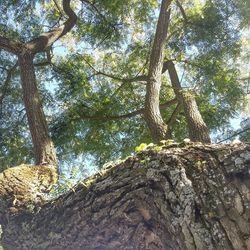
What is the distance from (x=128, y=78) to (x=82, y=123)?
160 cm

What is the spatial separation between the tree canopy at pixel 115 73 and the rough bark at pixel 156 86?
1.32 metres

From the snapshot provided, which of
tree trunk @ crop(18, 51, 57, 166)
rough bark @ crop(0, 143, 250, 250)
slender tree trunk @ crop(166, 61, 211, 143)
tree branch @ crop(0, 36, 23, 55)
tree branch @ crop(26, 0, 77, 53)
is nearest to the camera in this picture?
rough bark @ crop(0, 143, 250, 250)

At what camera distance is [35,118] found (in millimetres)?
5492

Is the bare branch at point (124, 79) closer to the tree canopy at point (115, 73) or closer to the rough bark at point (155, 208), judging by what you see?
the tree canopy at point (115, 73)

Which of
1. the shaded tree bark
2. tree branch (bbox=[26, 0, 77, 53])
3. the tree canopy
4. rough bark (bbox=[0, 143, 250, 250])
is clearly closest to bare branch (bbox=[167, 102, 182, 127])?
the tree canopy

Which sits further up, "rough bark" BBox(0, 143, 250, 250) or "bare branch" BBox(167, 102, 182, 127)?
"bare branch" BBox(167, 102, 182, 127)

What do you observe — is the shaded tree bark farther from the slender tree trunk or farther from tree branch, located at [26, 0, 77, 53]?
the slender tree trunk

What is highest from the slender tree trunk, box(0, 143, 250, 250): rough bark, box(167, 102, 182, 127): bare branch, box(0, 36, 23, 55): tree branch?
box(0, 36, 23, 55): tree branch

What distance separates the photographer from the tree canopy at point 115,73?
28.7 ft

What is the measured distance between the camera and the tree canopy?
8.74 metres

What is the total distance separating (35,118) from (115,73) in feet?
16.5

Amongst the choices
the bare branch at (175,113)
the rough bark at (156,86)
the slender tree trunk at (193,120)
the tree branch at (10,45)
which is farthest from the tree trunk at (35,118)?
the bare branch at (175,113)

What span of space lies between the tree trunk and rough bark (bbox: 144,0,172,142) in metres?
1.59

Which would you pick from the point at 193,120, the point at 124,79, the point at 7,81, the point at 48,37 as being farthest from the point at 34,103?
the point at 124,79
